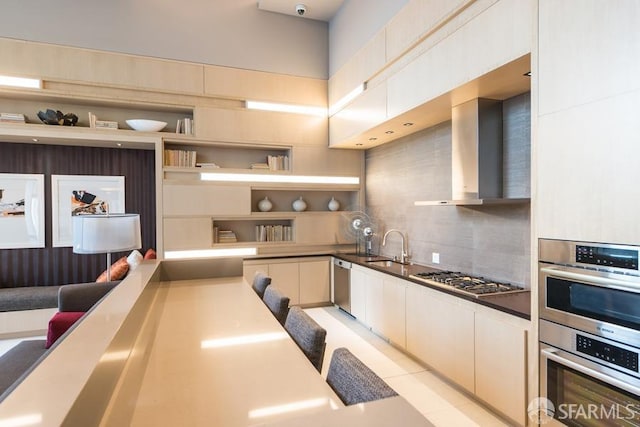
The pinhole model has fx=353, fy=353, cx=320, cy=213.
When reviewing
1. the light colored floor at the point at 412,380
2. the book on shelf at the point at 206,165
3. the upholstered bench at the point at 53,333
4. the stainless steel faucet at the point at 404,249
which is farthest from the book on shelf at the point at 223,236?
the stainless steel faucet at the point at 404,249

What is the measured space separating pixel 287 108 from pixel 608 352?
175 inches

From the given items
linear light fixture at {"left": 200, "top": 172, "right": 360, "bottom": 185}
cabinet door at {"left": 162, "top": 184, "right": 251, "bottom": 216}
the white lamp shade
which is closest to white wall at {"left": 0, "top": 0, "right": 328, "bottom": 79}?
linear light fixture at {"left": 200, "top": 172, "right": 360, "bottom": 185}

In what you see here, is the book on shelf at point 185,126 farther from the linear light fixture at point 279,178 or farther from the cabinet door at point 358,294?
the cabinet door at point 358,294

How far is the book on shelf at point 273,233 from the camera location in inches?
201

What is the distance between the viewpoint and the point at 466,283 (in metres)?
2.91

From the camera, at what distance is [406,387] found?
2.85 meters

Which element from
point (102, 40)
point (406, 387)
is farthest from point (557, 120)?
point (102, 40)

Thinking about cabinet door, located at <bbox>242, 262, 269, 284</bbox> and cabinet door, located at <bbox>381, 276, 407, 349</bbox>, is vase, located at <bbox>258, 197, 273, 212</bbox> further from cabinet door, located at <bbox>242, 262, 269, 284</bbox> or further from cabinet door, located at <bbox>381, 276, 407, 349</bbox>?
cabinet door, located at <bbox>381, 276, 407, 349</bbox>

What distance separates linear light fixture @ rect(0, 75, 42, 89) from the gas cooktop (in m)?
4.63

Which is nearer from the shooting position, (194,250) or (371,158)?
(194,250)

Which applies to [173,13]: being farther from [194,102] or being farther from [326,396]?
[326,396]

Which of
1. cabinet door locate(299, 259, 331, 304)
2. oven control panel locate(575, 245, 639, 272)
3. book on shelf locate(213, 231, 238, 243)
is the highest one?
oven control panel locate(575, 245, 639, 272)

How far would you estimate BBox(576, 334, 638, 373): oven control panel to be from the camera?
157 cm

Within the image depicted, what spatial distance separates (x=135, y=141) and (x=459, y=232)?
397cm
